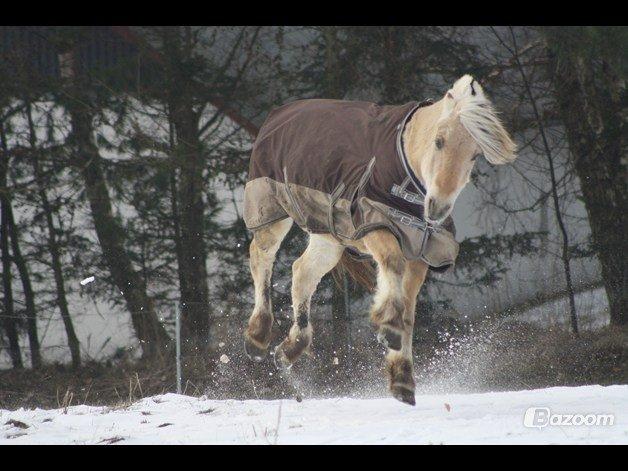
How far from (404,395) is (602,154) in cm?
478

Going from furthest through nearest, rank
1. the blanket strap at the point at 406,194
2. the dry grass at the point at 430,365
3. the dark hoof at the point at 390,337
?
the dry grass at the point at 430,365 < the blanket strap at the point at 406,194 < the dark hoof at the point at 390,337

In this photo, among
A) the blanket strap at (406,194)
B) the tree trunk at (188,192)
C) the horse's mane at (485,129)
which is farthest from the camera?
the tree trunk at (188,192)

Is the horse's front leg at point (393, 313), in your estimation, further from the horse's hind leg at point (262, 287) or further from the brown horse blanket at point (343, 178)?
the horse's hind leg at point (262, 287)

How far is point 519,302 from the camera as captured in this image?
8859mm

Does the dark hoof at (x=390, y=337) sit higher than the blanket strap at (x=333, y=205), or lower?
lower

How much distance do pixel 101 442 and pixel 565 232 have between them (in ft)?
17.5

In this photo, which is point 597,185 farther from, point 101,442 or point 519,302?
point 101,442

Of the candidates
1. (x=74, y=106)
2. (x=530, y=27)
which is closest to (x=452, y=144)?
(x=530, y=27)

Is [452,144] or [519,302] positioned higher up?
[452,144]

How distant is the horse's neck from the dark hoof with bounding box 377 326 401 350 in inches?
29.9

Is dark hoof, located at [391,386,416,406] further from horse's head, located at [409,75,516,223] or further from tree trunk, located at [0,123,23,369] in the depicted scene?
tree trunk, located at [0,123,23,369]

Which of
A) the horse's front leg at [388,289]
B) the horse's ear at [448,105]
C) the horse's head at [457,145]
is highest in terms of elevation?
the horse's ear at [448,105]

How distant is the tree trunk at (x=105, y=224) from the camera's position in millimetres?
9164

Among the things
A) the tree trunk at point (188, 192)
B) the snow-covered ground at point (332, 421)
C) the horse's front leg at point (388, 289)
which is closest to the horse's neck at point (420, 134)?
the horse's front leg at point (388, 289)
